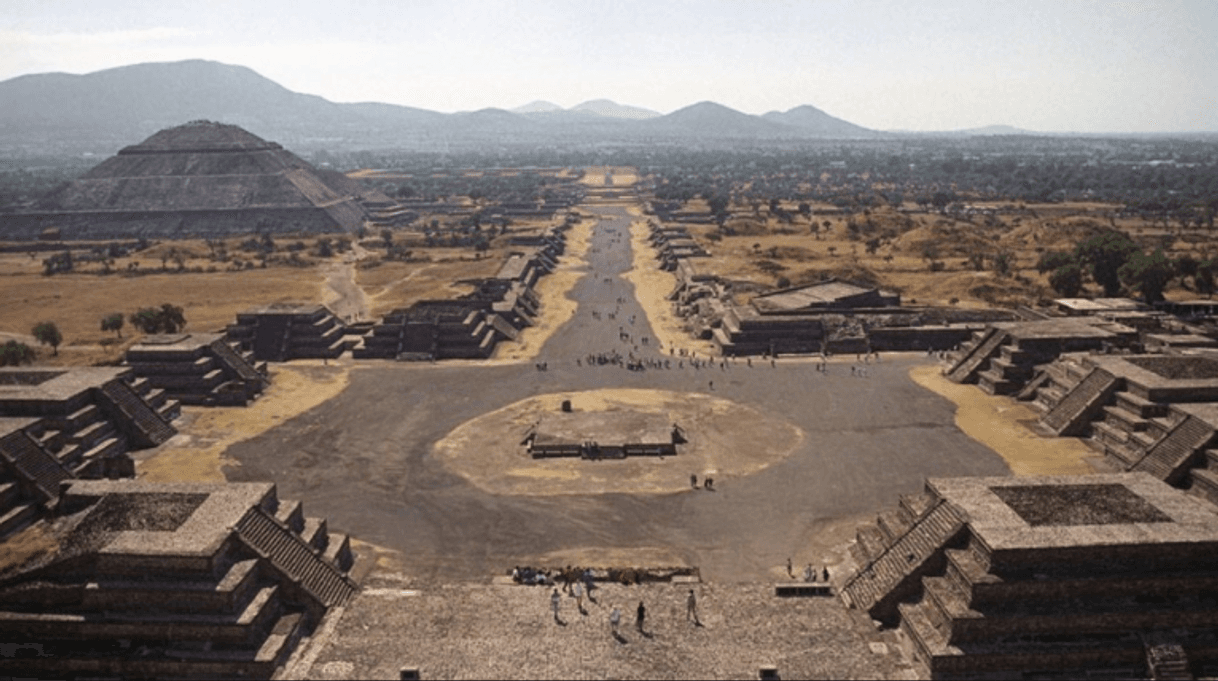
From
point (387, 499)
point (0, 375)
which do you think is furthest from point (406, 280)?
point (387, 499)

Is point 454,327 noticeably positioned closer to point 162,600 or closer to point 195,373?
point 195,373

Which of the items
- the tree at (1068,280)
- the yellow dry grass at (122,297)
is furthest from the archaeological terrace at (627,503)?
the yellow dry grass at (122,297)

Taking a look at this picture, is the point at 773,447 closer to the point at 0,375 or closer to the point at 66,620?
the point at 66,620

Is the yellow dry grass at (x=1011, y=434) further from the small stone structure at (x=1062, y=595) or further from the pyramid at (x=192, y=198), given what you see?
the pyramid at (x=192, y=198)

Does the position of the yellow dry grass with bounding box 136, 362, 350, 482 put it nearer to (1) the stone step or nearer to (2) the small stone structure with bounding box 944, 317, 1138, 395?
(1) the stone step

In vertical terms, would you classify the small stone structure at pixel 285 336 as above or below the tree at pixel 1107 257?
below

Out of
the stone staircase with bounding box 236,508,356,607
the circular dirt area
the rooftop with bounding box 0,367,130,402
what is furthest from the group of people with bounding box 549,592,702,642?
the rooftop with bounding box 0,367,130,402
